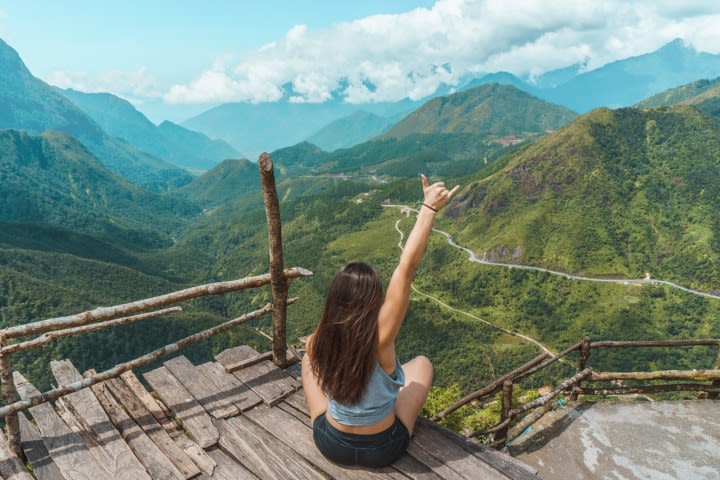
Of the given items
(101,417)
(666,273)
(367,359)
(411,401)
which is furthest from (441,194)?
(666,273)

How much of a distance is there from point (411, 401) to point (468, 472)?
3.05 feet

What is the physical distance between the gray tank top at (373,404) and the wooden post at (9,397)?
3.74m

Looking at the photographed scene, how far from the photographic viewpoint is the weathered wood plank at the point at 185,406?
527cm

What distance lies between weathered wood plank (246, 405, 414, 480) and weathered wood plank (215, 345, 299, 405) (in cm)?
→ 26

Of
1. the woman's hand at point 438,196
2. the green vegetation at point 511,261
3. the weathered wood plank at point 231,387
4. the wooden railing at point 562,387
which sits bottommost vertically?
the green vegetation at point 511,261

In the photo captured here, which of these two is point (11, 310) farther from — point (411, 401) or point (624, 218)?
point (624, 218)

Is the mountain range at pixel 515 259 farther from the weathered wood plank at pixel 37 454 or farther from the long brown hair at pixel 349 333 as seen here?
the weathered wood plank at pixel 37 454

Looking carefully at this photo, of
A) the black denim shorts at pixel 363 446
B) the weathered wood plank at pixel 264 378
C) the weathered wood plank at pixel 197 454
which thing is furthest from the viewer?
the weathered wood plank at pixel 264 378

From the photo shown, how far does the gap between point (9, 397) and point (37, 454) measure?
0.79 metres

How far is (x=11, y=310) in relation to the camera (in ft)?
218

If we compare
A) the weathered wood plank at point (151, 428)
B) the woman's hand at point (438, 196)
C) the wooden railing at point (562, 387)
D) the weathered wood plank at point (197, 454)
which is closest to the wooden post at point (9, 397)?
the weathered wood plank at point (151, 428)

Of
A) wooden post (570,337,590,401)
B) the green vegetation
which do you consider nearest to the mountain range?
the green vegetation

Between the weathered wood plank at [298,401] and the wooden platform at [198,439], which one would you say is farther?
the weathered wood plank at [298,401]

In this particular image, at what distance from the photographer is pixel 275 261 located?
6473 millimetres
